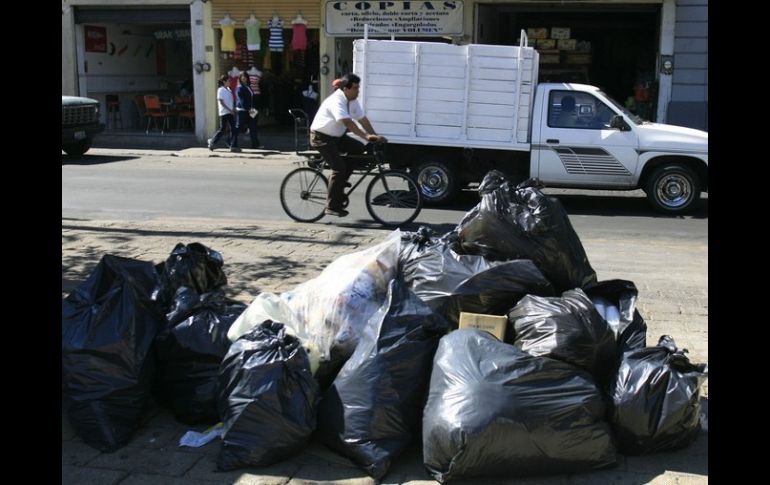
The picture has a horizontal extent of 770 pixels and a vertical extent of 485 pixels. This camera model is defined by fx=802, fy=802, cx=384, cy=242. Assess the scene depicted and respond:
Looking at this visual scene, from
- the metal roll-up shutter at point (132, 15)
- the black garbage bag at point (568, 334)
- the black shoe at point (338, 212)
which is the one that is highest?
the metal roll-up shutter at point (132, 15)

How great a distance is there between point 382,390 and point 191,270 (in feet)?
6.04

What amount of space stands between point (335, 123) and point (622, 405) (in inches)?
245

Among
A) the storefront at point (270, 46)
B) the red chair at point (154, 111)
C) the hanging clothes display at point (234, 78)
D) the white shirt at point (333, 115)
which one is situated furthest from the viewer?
the red chair at point (154, 111)

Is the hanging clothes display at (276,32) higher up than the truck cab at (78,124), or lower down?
higher up

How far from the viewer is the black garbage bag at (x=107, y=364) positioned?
12.6ft

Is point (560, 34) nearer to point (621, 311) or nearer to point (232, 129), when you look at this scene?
point (232, 129)

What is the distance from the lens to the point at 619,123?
35.7 feet

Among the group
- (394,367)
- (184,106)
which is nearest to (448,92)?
(394,367)

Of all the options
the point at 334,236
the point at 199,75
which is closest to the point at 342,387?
the point at 334,236

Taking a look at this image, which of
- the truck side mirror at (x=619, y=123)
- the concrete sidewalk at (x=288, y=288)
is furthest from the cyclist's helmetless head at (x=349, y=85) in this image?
the truck side mirror at (x=619, y=123)

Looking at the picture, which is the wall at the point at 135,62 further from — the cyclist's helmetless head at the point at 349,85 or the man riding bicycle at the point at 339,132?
the cyclist's helmetless head at the point at 349,85

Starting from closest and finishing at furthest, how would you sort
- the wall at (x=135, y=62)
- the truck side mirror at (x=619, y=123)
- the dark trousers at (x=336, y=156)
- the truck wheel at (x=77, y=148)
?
the dark trousers at (x=336, y=156)
the truck side mirror at (x=619, y=123)
the truck wheel at (x=77, y=148)
the wall at (x=135, y=62)

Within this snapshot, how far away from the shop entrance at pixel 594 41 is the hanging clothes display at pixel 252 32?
18.4 feet

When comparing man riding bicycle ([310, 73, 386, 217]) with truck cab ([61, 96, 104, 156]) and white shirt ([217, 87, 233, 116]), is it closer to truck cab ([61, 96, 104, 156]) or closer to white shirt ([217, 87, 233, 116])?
truck cab ([61, 96, 104, 156])
